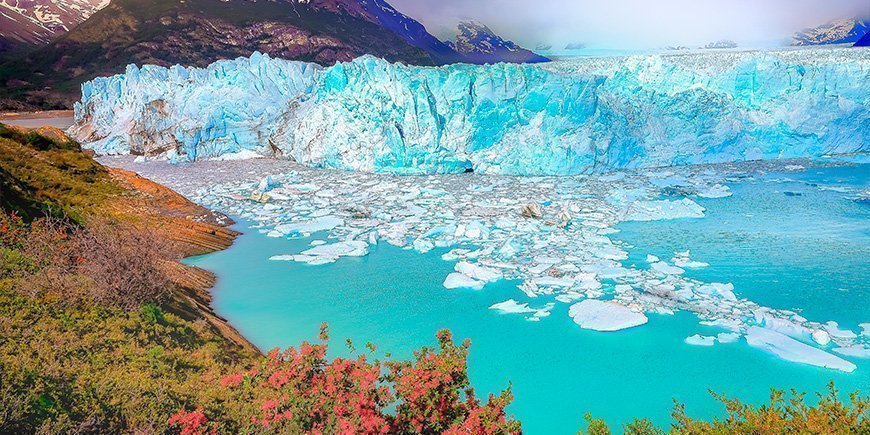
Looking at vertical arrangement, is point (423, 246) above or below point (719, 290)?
below

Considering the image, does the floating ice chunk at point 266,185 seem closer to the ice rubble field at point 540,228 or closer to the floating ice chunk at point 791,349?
the ice rubble field at point 540,228

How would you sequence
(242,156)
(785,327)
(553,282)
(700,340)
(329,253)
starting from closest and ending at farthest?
(700,340)
(785,327)
(553,282)
(329,253)
(242,156)

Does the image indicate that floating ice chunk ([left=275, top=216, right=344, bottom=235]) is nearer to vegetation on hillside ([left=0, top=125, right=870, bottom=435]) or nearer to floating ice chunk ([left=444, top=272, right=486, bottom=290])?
floating ice chunk ([left=444, top=272, right=486, bottom=290])

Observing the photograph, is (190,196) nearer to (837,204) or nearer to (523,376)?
(523,376)

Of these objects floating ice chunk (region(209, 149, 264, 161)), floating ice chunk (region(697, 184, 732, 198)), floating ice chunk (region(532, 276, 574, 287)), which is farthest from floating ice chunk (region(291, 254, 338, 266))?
floating ice chunk (region(209, 149, 264, 161))

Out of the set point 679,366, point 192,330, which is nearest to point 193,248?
point 192,330

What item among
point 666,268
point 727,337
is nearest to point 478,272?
point 666,268

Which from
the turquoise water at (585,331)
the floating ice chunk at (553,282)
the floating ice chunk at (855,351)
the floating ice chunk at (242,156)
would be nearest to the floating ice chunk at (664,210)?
the turquoise water at (585,331)

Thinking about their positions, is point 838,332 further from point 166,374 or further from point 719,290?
point 166,374
